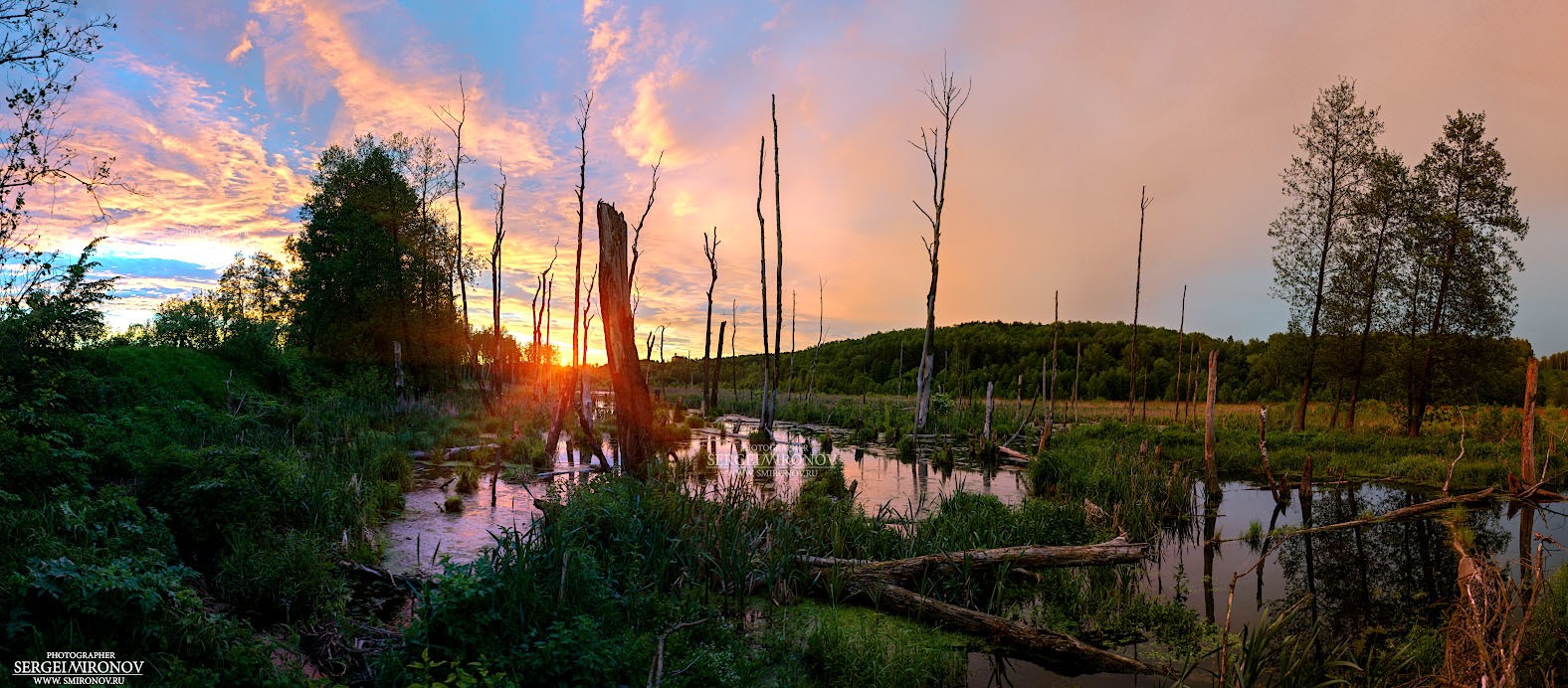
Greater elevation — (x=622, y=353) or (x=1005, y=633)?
(x=622, y=353)

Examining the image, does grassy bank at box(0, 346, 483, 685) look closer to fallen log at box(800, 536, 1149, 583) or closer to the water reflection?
the water reflection

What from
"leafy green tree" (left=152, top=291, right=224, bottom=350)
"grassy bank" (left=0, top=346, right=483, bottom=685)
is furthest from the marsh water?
"leafy green tree" (left=152, top=291, right=224, bottom=350)

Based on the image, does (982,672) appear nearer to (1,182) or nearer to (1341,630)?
(1341,630)

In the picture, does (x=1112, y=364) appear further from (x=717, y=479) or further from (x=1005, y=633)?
(x=1005, y=633)

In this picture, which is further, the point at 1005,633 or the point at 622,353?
the point at 622,353

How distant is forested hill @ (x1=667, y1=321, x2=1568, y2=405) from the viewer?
68.1ft

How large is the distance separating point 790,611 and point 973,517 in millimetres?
3247

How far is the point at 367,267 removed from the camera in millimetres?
A: 27109

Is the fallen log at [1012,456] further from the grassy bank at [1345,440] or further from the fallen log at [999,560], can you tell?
the fallen log at [999,560]

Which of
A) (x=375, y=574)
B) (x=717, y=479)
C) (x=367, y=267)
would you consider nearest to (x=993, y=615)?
(x=375, y=574)

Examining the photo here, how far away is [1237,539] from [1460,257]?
1776cm

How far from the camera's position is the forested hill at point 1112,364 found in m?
20.8

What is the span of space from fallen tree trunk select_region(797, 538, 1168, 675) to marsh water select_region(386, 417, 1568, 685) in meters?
0.21

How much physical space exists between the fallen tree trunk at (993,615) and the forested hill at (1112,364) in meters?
20.4
